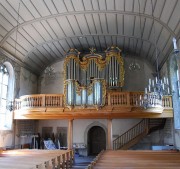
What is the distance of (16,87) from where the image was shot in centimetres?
1602

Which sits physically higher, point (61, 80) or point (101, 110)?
point (61, 80)

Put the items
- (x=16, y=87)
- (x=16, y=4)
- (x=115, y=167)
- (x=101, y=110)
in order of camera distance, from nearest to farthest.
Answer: (x=115, y=167), (x=16, y=4), (x=101, y=110), (x=16, y=87)

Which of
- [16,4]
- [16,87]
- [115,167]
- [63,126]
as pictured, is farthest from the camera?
[63,126]

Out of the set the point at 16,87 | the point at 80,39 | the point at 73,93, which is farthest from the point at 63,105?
Result: the point at 80,39

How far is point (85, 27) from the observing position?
1441cm

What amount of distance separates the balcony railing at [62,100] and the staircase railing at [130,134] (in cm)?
368

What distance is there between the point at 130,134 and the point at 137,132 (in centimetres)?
53

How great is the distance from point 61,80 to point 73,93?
5.19 meters

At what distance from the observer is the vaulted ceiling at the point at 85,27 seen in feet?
37.5

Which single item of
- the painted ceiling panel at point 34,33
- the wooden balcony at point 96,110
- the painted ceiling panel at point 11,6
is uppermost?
the painted ceiling panel at point 11,6

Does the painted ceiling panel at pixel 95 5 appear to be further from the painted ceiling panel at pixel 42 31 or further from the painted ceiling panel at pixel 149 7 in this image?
the painted ceiling panel at pixel 42 31

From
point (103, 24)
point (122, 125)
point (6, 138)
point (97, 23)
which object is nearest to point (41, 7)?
point (97, 23)

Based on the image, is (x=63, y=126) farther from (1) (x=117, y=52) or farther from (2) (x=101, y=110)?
(1) (x=117, y=52)

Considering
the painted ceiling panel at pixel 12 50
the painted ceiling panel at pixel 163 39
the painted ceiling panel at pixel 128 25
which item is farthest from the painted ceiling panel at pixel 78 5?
the painted ceiling panel at pixel 12 50
